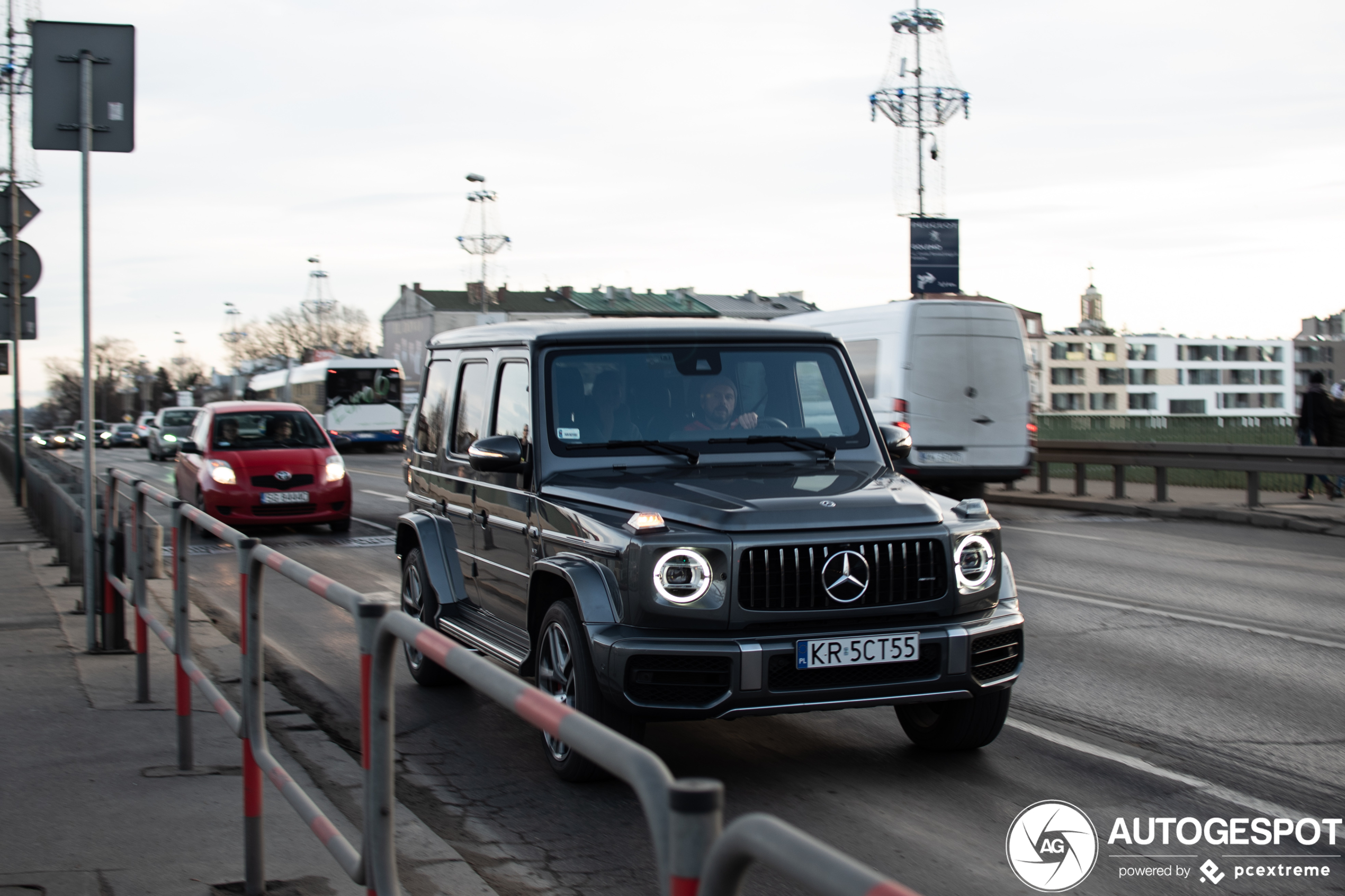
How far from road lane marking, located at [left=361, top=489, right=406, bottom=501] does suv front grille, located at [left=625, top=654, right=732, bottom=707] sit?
17972 millimetres

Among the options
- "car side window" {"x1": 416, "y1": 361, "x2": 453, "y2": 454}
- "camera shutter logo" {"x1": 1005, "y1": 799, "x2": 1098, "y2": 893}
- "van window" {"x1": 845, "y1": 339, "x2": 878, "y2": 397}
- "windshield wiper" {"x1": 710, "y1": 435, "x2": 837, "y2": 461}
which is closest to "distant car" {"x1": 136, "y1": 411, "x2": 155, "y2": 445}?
"van window" {"x1": 845, "y1": 339, "x2": 878, "y2": 397}

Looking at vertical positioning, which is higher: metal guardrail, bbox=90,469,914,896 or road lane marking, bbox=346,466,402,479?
metal guardrail, bbox=90,469,914,896

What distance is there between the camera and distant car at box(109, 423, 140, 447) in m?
82.3

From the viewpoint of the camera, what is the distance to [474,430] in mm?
7008

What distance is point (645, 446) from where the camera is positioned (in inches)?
241

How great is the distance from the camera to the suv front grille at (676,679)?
4.89m

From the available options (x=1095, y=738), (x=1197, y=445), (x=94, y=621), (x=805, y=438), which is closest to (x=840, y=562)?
(x=805, y=438)

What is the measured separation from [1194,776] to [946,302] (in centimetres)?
1322

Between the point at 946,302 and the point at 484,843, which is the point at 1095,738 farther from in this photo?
the point at 946,302

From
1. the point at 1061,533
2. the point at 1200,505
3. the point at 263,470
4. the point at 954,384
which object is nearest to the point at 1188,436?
the point at 1200,505

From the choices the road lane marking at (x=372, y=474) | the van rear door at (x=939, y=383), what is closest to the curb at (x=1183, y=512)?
the van rear door at (x=939, y=383)

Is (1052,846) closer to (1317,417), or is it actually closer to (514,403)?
(514,403)

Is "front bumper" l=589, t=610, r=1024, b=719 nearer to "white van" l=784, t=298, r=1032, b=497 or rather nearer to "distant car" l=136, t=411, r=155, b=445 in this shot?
"white van" l=784, t=298, r=1032, b=497

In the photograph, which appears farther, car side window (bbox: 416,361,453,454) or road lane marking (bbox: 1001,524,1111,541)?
road lane marking (bbox: 1001,524,1111,541)
